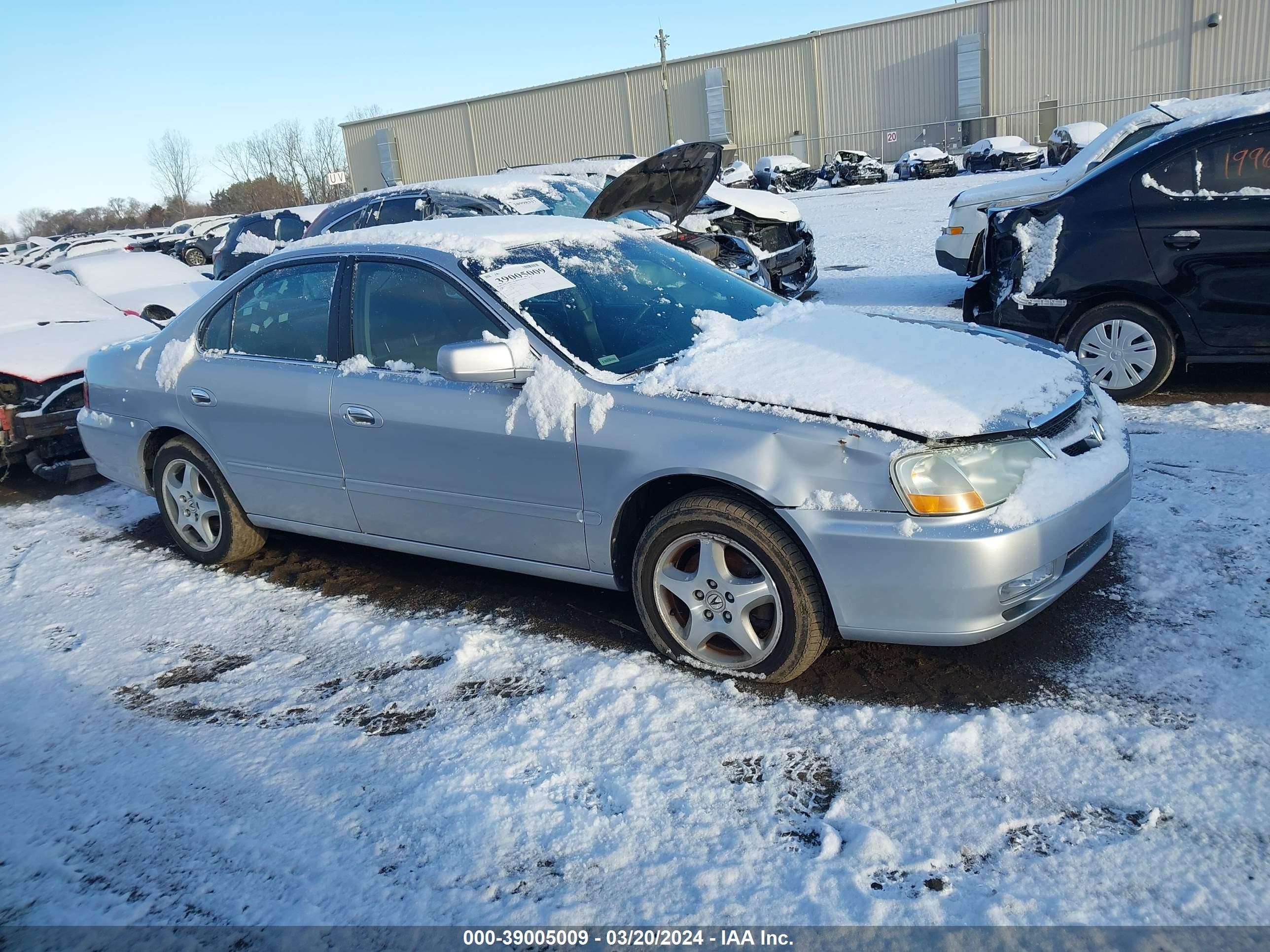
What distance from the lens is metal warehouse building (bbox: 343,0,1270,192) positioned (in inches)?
1497

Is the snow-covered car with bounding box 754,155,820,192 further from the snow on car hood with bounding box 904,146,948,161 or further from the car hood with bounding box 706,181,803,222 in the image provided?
the car hood with bounding box 706,181,803,222

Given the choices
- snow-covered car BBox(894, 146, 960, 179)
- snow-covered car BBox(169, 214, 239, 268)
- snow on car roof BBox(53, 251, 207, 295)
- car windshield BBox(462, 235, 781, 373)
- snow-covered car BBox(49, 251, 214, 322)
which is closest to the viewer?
car windshield BBox(462, 235, 781, 373)

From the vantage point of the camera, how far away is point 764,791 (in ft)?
9.41

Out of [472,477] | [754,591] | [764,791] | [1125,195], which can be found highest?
[1125,195]

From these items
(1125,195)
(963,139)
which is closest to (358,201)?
(1125,195)

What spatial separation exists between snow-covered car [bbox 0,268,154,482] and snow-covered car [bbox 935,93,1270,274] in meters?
7.06

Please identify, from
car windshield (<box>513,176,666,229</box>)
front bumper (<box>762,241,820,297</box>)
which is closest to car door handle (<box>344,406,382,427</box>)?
car windshield (<box>513,176,666,229</box>)

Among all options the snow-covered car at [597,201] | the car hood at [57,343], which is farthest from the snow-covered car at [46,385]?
the snow-covered car at [597,201]

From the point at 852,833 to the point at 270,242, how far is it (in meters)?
12.9

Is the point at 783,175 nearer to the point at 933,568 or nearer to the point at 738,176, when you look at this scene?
the point at 738,176

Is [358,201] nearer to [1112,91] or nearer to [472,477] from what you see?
[472,477]

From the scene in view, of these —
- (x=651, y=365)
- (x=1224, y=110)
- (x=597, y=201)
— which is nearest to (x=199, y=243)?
(x=597, y=201)

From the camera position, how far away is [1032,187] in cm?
889

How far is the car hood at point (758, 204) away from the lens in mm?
10422
